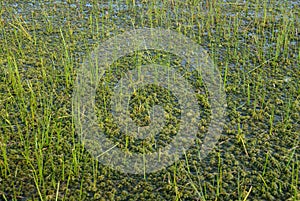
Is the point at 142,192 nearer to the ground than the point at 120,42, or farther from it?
nearer to the ground

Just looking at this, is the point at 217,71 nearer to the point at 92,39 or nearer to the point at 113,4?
the point at 92,39

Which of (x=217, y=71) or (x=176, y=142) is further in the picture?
(x=217, y=71)

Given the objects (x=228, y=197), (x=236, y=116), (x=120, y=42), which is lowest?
(x=228, y=197)

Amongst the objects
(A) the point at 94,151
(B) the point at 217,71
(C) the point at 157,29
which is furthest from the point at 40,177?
(C) the point at 157,29

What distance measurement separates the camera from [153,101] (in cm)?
241

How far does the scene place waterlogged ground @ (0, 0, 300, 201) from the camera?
1.86m

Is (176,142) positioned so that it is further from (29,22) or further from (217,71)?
(29,22)

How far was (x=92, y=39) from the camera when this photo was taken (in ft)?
10.1

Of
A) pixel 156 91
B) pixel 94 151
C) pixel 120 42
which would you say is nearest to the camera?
pixel 94 151

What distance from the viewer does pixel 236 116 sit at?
2.29m

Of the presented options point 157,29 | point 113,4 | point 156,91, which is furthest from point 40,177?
point 113,4

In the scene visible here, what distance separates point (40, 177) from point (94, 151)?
0.31 meters

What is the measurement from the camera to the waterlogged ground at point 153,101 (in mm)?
1861

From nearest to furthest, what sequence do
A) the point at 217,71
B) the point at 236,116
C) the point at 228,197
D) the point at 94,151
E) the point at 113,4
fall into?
the point at 228,197 < the point at 94,151 < the point at 236,116 < the point at 217,71 < the point at 113,4
